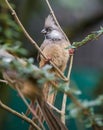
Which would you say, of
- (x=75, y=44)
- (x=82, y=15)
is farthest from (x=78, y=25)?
(x=75, y=44)

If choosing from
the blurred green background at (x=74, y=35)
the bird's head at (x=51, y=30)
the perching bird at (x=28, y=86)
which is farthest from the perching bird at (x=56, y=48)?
the perching bird at (x=28, y=86)

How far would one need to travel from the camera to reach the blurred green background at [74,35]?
3.36 meters

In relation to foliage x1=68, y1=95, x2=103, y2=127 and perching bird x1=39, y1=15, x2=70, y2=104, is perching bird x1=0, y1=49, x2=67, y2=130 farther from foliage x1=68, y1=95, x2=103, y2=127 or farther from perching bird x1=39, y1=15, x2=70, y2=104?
perching bird x1=39, y1=15, x2=70, y2=104

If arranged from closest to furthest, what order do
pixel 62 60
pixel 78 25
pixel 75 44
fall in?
pixel 75 44 → pixel 62 60 → pixel 78 25

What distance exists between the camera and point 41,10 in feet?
13.3

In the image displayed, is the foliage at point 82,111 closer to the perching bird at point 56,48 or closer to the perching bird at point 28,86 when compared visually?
the perching bird at point 28,86

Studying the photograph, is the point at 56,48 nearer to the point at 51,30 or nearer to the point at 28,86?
the point at 51,30

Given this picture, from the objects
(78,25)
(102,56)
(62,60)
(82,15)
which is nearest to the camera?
(62,60)

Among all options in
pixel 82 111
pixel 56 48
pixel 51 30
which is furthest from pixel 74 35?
pixel 82 111

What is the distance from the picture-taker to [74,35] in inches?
164

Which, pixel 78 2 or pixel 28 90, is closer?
pixel 28 90

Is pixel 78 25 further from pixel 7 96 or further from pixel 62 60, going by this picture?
pixel 62 60

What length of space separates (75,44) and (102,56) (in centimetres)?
413

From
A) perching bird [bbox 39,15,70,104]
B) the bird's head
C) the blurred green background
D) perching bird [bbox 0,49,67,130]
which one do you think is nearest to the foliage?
perching bird [bbox 0,49,67,130]
